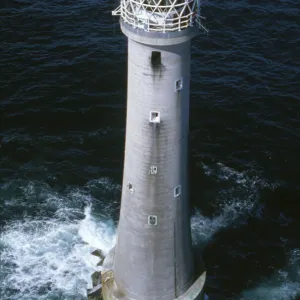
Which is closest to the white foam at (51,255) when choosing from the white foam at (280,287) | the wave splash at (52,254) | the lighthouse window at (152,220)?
the wave splash at (52,254)

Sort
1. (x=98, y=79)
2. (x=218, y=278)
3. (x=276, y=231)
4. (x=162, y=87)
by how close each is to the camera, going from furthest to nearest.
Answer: (x=98, y=79), (x=276, y=231), (x=218, y=278), (x=162, y=87)

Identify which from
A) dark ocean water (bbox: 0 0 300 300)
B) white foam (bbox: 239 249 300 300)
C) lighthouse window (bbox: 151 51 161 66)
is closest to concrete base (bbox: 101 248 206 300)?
dark ocean water (bbox: 0 0 300 300)

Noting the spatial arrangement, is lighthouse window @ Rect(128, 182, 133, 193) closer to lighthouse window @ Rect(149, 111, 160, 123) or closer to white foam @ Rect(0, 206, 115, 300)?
lighthouse window @ Rect(149, 111, 160, 123)

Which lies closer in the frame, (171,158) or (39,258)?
(171,158)

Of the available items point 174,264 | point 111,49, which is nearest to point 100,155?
point 111,49

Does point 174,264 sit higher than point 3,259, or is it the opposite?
point 174,264

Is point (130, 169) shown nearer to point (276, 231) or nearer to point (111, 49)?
point (276, 231)

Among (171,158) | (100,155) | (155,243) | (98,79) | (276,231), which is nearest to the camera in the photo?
(171,158)

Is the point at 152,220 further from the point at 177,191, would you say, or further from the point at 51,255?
the point at 51,255
